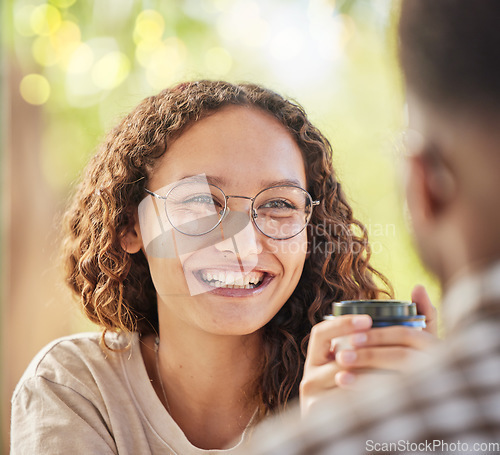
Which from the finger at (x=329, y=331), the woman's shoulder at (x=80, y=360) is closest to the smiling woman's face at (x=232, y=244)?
the woman's shoulder at (x=80, y=360)

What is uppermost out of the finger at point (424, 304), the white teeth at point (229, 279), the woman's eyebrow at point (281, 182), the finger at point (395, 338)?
the woman's eyebrow at point (281, 182)

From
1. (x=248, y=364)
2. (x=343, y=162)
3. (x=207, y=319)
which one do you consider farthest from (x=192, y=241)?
(x=343, y=162)

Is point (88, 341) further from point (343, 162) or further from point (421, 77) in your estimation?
point (421, 77)

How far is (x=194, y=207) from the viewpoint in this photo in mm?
881

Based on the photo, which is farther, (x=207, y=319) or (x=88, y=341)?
(x=88, y=341)

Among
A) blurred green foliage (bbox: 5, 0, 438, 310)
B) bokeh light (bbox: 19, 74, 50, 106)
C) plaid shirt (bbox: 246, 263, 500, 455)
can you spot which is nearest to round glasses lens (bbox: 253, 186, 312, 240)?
blurred green foliage (bbox: 5, 0, 438, 310)

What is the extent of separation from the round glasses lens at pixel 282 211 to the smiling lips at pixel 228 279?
75mm

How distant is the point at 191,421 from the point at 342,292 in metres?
0.34

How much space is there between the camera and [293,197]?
0.91 metres

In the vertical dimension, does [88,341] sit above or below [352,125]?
below

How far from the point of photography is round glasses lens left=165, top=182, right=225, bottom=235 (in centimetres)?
87

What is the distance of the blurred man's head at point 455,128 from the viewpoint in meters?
0.48

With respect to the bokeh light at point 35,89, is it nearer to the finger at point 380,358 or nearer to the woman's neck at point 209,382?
the woman's neck at point 209,382

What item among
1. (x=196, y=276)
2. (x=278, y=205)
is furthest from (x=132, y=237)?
(x=278, y=205)
